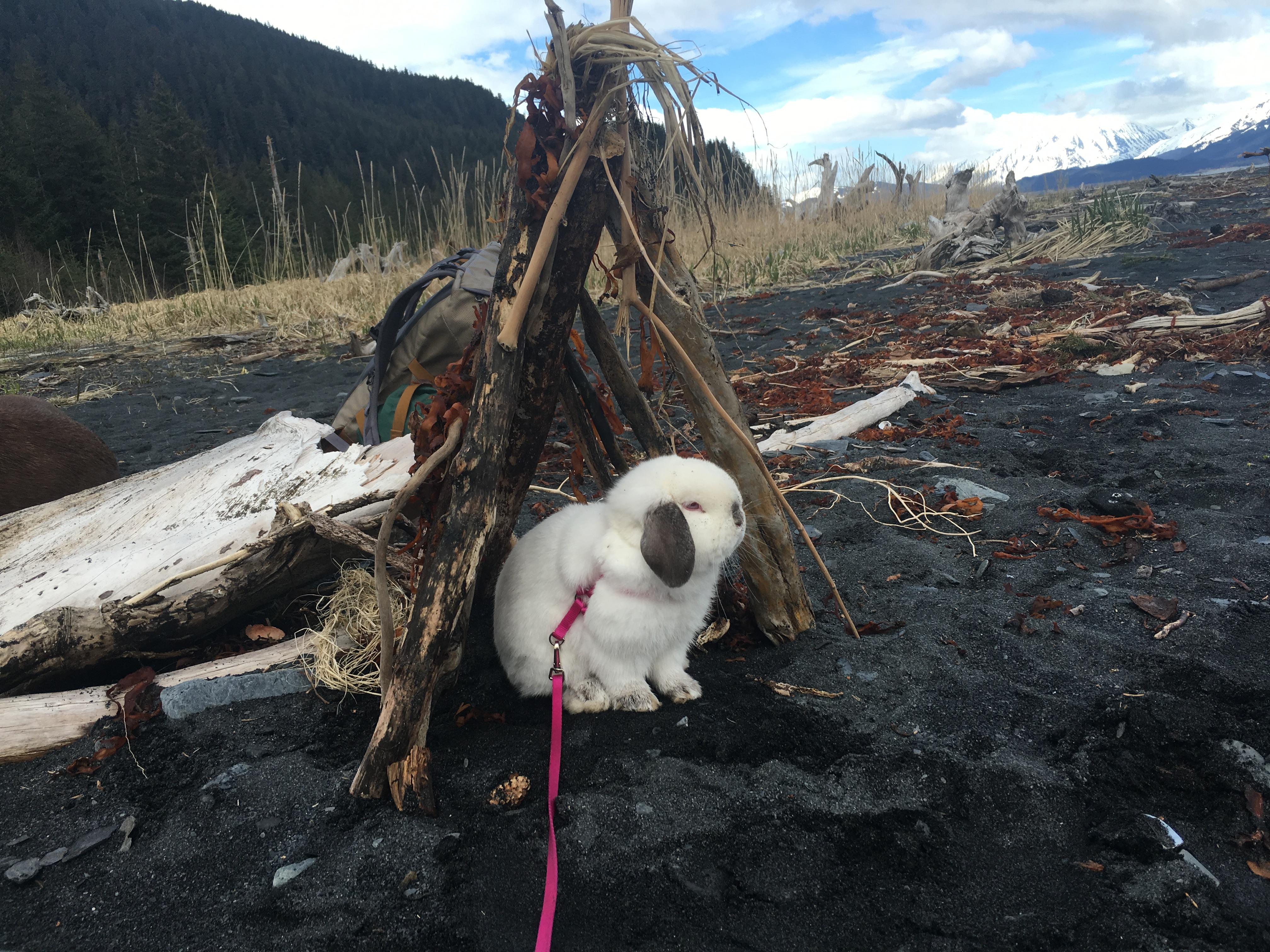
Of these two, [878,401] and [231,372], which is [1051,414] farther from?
[231,372]

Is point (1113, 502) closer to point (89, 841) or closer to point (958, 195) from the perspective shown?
point (89, 841)

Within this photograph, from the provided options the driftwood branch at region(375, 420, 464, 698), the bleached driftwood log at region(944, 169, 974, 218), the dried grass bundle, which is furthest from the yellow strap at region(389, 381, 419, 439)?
the bleached driftwood log at region(944, 169, 974, 218)

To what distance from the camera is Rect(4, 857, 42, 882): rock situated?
72.8 inches

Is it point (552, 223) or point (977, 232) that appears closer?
point (552, 223)

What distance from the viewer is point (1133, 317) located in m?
6.99

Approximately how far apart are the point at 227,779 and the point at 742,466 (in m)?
2.02

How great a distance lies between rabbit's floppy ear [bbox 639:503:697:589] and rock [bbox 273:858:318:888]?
123 cm

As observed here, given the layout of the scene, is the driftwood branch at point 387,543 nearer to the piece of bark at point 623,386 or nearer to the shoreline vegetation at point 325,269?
the piece of bark at point 623,386

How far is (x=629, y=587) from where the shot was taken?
2242mm

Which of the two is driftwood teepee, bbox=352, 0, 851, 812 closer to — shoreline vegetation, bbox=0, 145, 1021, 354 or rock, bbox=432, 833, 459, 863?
rock, bbox=432, 833, 459, 863

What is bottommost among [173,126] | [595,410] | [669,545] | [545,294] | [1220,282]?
[669,545]

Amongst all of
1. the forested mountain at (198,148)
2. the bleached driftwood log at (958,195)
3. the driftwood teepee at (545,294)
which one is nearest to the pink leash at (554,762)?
the driftwood teepee at (545,294)

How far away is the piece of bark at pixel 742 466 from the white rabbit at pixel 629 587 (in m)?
0.31

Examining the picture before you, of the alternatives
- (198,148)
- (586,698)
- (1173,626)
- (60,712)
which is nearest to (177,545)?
(60,712)
